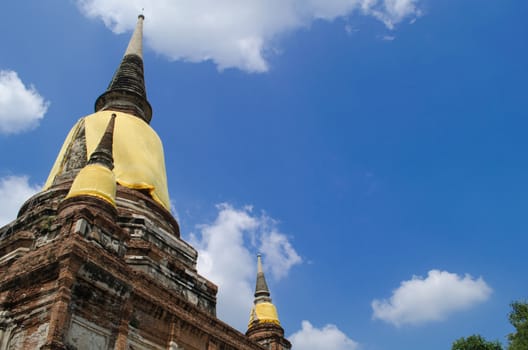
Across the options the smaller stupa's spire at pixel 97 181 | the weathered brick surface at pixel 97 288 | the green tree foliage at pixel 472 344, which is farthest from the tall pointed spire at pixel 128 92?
the green tree foliage at pixel 472 344

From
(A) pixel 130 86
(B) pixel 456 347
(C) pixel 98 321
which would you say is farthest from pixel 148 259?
(B) pixel 456 347

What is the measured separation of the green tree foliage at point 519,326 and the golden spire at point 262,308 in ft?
31.2

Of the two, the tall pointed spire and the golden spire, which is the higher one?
the tall pointed spire

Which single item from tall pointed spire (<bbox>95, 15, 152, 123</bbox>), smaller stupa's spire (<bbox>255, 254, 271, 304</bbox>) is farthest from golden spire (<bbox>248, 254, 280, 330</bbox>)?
tall pointed spire (<bbox>95, 15, 152, 123</bbox>)

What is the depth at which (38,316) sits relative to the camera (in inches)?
365

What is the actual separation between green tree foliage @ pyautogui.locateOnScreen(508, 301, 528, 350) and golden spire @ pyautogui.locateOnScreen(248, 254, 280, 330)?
31.2 ft

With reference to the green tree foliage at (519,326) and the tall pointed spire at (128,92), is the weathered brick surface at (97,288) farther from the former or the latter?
the green tree foliage at (519,326)

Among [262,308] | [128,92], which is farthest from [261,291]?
[128,92]

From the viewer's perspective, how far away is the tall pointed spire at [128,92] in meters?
20.6

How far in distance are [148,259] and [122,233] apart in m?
1.92

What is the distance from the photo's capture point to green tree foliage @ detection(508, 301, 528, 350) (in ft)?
65.5

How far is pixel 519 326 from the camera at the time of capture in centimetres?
2084

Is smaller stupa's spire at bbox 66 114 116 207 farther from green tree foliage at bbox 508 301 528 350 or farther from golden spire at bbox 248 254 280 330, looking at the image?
green tree foliage at bbox 508 301 528 350

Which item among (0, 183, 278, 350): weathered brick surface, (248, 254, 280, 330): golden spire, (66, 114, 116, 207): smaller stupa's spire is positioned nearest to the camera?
(0, 183, 278, 350): weathered brick surface
